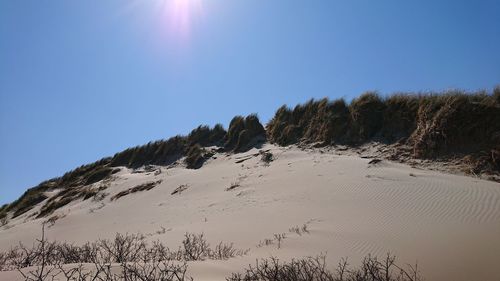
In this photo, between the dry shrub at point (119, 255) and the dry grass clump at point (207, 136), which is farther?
the dry grass clump at point (207, 136)

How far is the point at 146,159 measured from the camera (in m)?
22.3

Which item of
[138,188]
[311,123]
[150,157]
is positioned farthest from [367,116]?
[150,157]

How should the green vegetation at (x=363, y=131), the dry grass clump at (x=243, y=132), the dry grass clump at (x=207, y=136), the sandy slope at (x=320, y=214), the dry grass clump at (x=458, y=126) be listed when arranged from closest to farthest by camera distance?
1. the sandy slope at (x=320, y=214)
2. the dry grass clump at (x=458, y=126)
3. the green vegetation at (x=363, y=131)
4. the dry grass clump at (x=243, y=132)
5. the dry grass clump at (x=207, y=136)

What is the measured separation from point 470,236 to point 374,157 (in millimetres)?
6237

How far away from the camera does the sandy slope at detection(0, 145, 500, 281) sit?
18.7 ft

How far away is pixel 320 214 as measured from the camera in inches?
332

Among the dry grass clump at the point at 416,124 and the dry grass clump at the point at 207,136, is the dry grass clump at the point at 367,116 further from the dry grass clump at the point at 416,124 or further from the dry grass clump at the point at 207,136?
the dry grass clump at the point at 207,136

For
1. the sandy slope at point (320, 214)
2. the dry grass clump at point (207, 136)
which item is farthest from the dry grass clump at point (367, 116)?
the dry grass clump at point (207, 136)

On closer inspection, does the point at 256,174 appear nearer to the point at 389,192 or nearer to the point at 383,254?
the point at 389,192

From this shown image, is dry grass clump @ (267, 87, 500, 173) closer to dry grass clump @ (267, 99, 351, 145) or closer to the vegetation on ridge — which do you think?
dry grass clump @ (267, 99, 351, 145)

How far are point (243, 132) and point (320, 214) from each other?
1029cm

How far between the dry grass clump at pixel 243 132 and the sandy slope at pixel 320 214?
1.76 metres

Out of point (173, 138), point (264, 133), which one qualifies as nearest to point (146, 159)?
point (173, 138)

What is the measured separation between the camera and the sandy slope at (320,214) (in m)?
5.71
